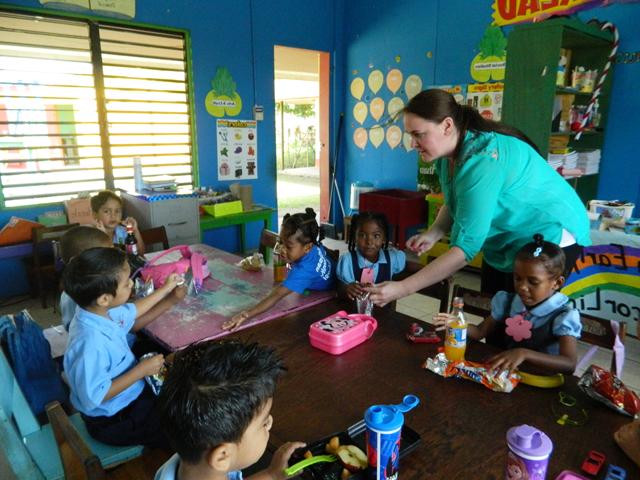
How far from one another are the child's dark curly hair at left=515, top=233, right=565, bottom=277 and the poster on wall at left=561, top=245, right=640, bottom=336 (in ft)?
4.39

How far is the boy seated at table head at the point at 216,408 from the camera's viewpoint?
0.82m

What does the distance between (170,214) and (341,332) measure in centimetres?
289

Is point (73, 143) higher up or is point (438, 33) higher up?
point (438, 33)

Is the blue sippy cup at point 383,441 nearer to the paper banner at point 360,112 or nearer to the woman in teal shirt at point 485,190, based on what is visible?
the woman in teal shirt at point 485,190

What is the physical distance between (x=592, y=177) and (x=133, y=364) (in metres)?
4.10

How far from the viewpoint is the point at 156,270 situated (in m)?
2.24

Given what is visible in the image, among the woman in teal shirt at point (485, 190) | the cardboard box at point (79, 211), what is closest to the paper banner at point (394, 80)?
the cardboard box at point (79, 211)

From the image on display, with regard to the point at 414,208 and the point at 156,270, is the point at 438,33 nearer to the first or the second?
the point at 414,208

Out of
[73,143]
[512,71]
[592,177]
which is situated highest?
[512,71]

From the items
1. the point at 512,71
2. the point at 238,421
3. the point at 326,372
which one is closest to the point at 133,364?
the point at 326,372

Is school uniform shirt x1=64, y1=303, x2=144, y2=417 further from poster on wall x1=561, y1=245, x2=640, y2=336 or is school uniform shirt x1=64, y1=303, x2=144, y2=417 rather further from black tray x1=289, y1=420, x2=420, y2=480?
poster on wall x1=561, y1=245, x2=640, y2=336

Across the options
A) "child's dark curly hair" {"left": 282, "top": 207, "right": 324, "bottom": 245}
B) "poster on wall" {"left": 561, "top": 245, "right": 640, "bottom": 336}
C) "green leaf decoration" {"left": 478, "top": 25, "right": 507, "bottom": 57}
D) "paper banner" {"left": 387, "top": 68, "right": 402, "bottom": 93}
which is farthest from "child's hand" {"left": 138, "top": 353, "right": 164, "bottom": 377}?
"paper banner" {"left": 387, "top": 68, "right": 402, "bottom": 93}

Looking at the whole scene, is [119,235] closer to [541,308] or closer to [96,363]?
[96,363]

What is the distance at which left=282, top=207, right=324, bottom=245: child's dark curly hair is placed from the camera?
6.93 feet
